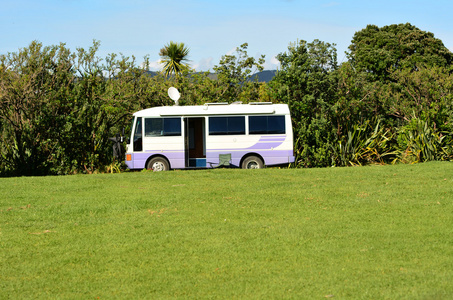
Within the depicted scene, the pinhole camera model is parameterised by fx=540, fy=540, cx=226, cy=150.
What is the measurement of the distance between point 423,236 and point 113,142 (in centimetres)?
1260

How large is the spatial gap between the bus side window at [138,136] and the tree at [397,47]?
2654 cm

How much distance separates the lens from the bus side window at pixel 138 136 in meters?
17.6

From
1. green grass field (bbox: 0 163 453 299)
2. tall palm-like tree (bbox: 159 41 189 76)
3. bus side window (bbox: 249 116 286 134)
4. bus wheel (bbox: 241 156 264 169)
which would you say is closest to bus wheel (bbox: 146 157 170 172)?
bus wheel (bbox: 241 156 264 169)

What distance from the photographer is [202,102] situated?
21125 mm

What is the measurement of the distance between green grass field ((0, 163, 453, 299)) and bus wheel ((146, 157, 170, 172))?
5.03 metres

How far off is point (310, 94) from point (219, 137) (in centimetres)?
375

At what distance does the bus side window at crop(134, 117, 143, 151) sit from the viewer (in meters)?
17.6

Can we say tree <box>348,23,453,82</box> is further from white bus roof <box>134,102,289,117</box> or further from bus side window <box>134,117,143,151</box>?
bus side window <box>134,117,143,151</box>

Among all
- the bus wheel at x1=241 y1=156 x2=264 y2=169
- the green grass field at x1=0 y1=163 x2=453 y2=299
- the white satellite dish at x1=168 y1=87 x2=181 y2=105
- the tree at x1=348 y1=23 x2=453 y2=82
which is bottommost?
the green grass field at x1=0 y1=163 x2=453 y2=299

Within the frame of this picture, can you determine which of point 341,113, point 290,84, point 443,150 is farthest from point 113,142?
point 443,150

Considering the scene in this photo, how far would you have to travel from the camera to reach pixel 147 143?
17.6m

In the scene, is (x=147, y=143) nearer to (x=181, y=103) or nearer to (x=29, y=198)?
(x=181, y=103)

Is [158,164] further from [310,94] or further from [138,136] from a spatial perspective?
[310,94]

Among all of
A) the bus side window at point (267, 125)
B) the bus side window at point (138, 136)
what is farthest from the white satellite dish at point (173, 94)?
the bus side window at point (267, 125)
